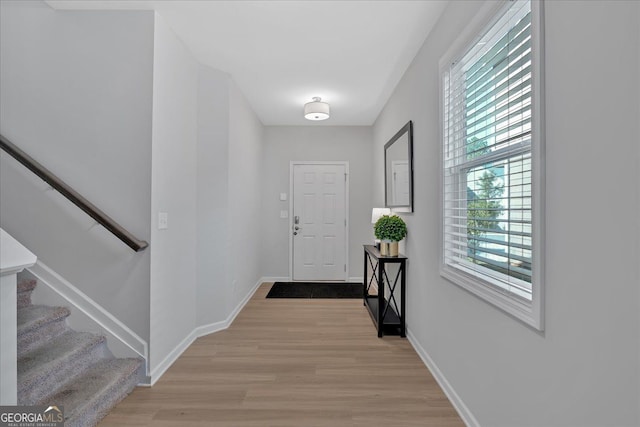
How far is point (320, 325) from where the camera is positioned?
10.8ft

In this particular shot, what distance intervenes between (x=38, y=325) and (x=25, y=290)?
337mm

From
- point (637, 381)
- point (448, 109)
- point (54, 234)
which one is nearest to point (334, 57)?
point (448, 109)

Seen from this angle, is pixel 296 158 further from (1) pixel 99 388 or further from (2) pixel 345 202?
(1) pixel 99 388

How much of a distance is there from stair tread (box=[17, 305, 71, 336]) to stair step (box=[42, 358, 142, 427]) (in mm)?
397

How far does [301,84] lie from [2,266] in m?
2.97

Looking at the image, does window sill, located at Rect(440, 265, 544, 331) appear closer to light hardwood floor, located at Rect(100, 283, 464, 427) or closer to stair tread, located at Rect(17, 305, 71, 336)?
light hardwood floor, located at Rect(100, 283, 464, 427)

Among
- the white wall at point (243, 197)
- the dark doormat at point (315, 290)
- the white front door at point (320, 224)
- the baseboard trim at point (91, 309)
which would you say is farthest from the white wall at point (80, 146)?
the white front door at point (320, 224)

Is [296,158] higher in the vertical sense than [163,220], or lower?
higher

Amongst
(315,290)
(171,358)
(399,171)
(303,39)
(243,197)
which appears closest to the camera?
(171,358)

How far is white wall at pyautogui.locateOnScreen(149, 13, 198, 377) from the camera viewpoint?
7.34ft

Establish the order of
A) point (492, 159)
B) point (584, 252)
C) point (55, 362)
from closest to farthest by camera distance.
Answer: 1. point (584, 252)
2. point (492, 159)
3. point (55, 362)

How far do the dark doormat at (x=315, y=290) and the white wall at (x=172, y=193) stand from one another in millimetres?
1694

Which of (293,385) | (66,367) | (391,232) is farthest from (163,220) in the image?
(391,232)

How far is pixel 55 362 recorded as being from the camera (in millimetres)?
1794
